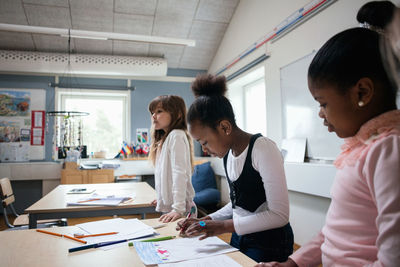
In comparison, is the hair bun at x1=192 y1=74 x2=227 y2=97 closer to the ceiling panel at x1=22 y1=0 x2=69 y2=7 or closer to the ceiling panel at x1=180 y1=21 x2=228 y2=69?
the ceiling panel at x1=180 y1=21 x2=228 y2=69

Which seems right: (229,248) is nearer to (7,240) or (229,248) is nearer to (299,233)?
(7,240)

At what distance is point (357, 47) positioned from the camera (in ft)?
1.75

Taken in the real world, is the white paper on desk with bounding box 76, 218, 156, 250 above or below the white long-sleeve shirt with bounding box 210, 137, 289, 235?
below

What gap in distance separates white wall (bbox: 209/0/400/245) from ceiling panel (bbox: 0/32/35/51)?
2929 millimetres

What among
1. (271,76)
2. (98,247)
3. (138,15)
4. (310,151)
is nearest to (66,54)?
(138,15)

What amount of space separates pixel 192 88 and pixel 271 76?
6.98 feet

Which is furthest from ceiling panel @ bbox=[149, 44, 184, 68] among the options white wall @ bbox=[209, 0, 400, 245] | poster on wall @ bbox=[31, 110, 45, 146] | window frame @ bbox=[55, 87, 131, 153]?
poster on wall @ bbox=[31, 110, 45, 146]

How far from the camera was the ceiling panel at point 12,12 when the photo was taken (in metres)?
3.62

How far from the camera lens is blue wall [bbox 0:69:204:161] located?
14.5ft

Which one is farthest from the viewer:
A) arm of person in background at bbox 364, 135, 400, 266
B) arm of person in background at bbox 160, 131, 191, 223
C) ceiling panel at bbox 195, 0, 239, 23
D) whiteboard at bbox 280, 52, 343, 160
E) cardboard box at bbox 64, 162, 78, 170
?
cardboard box at bbox 64, 162, 78, 170

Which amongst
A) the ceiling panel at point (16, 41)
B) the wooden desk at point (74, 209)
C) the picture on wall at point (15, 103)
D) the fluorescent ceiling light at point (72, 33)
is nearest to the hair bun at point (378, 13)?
the wooden desk at point (74, 209)

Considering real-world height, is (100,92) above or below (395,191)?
above

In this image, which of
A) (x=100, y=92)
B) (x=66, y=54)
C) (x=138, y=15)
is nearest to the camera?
(x=138, y=15)

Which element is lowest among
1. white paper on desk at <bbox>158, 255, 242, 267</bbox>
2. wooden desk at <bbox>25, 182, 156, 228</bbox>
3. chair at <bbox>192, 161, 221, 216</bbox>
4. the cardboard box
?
chair at <bbox>192, 161, 221, 216</bbox>
